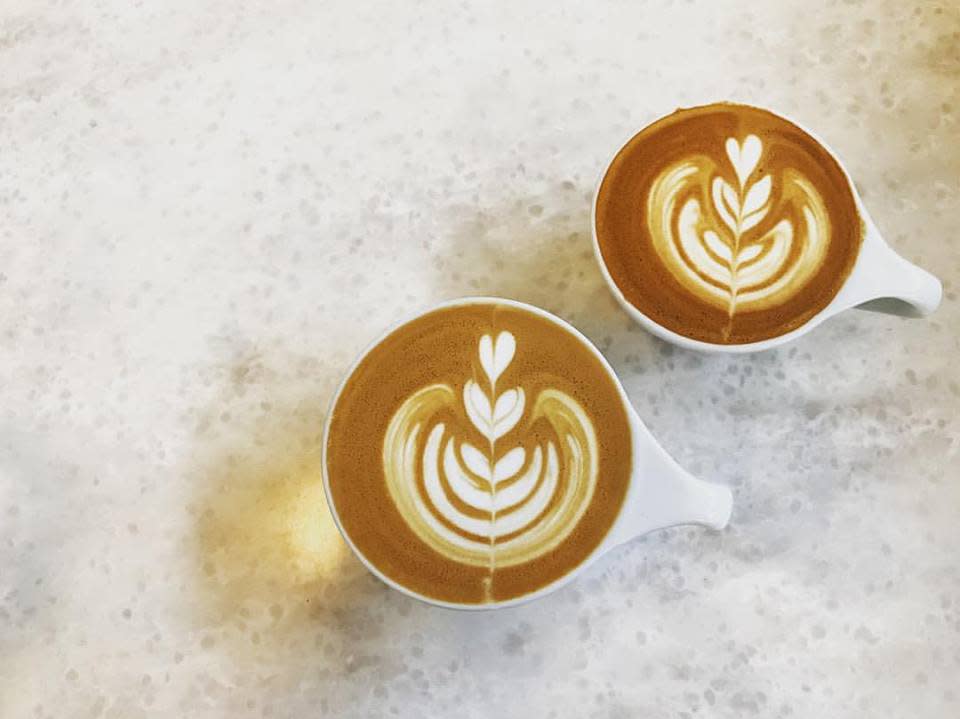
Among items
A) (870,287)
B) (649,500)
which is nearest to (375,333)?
(649,500)

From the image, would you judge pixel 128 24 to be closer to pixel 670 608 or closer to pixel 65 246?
pixel 65 246

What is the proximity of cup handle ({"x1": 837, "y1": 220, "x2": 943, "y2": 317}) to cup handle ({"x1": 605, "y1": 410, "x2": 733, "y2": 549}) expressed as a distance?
19cm

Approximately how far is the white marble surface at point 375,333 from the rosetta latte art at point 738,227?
0.09 metres

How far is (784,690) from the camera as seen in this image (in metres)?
0.71

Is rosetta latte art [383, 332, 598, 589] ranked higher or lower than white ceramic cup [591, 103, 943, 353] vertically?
lower

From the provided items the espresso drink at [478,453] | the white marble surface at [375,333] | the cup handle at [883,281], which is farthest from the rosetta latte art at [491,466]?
the cup handle at [883,281]

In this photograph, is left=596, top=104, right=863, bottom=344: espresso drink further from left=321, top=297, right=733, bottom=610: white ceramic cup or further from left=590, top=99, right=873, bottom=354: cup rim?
left=321, top=297, right=733, bottom=610: white ceramic cup

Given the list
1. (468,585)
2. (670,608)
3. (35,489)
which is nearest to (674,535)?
(670,608)

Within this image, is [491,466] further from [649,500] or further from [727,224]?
[727,224]

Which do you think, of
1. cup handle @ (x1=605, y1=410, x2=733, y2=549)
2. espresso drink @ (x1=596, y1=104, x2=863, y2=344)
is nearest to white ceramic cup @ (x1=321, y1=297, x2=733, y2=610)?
cup handle @ (x1=605, y1=410, x2=733, y2=549)

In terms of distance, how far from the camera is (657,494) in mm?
642

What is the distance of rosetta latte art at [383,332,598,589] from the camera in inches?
25.5

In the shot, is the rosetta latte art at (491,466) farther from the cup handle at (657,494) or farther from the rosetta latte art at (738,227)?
the rosetta latte art at (738,227)

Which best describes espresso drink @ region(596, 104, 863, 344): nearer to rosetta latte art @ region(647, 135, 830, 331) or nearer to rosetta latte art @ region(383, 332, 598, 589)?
rosetta latte art @ region(647, 135, 830, 331)
